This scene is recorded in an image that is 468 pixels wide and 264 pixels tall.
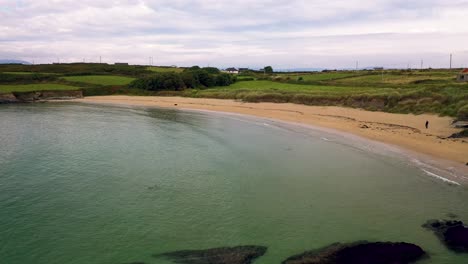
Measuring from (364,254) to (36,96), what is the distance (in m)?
79.1

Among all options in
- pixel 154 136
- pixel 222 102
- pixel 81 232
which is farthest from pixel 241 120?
pixel 81 232

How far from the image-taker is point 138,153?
29.5 metres

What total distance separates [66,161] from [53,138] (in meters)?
10.6

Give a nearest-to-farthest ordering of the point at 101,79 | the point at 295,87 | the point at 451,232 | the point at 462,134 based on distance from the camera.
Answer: the point at 451,232 < the point at 462,134 < the point at 295,87 < the point at 101,79

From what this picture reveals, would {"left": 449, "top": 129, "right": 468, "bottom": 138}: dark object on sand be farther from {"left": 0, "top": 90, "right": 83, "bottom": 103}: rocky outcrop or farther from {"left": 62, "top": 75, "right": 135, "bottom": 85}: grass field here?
{"left": 62, "top": 75, "right": 135, "bottom": 85}: grass field

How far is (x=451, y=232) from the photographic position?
1417 centimetres

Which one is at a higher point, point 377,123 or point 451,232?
point 377,123

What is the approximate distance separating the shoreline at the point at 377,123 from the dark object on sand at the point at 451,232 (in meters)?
6.14

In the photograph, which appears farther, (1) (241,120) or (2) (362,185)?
(1) (241,120)

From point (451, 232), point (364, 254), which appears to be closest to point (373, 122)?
point (451, 232)

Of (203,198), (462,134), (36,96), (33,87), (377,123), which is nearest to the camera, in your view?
(203,198)

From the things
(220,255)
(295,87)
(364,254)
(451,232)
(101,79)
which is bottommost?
(220,255)

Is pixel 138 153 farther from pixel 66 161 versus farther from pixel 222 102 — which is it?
pixel 222 102

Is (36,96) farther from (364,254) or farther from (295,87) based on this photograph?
(364,254)
